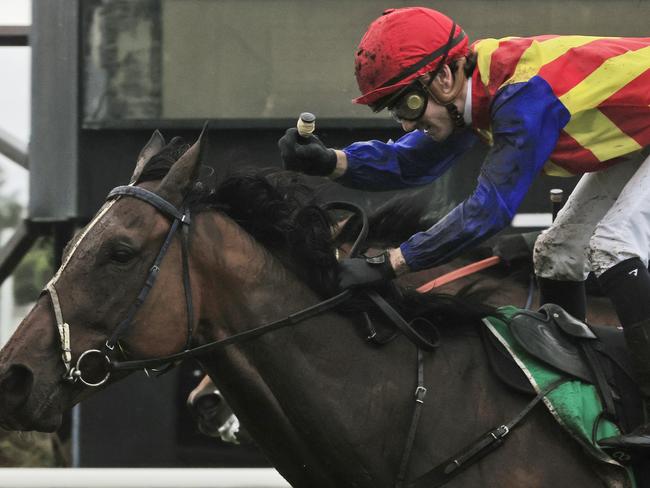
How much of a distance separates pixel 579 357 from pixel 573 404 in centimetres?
18

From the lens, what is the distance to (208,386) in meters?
4.85

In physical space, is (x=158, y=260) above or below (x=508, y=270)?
above

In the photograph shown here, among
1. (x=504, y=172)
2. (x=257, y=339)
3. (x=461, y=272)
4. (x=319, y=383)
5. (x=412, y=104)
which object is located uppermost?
(x=412, y=104)

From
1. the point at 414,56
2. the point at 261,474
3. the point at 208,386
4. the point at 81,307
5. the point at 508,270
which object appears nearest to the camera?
the point at 81,307

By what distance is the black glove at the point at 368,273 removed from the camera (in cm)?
308

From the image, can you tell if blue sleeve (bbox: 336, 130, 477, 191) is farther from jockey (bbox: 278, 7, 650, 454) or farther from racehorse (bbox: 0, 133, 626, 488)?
racehorse (bbox: 0, 133, 626, 488)

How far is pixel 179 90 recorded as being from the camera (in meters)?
6.04

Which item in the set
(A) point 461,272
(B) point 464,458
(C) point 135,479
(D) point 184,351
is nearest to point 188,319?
(D) point 184,351

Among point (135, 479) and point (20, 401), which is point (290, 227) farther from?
point (135, 479)

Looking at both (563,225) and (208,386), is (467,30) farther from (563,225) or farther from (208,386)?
(563,225)

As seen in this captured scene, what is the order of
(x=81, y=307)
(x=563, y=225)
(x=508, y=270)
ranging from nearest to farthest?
(x=81, y=307), (x=563, y=225), (x=508, y=270)

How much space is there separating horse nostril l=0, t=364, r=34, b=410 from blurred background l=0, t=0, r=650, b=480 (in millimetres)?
3233

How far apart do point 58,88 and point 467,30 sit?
2.15 meters

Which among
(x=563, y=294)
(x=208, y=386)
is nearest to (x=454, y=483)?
(x=563, y=294)
